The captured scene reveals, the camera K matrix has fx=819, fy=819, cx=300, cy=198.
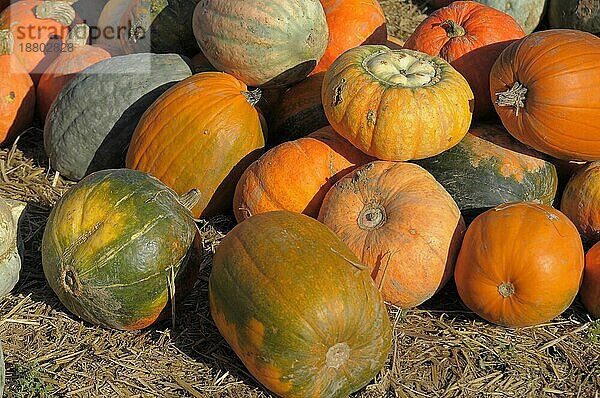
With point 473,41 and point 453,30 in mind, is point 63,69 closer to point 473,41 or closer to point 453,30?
point 453,30

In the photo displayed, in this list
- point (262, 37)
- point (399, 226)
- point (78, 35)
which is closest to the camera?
point (399, 226)

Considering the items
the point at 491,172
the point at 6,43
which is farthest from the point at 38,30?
the point at 491,172

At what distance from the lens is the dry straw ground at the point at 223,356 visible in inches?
135

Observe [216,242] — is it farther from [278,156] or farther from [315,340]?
[315,340]

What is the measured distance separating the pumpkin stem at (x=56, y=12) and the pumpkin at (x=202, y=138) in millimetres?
1631

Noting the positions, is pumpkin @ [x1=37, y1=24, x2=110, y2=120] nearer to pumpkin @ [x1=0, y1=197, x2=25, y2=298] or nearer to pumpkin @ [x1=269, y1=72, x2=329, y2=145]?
pumpkin @ [x1=269, y1=72, x2=329, y2=145]

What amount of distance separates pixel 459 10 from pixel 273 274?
Answer: 2375 millimetres

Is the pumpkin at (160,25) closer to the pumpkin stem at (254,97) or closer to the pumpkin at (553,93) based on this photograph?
the pumpkin stem at (254,97)

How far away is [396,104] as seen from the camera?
3.91 m

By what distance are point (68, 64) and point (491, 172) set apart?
2835 millimetres

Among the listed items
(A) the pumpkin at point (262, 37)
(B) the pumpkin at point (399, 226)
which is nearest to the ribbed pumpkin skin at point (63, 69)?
(A) the pumpkin at point (262, 37)

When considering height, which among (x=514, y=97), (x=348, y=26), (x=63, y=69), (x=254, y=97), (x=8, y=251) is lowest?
(x=8, y=251)

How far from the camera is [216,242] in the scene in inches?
173

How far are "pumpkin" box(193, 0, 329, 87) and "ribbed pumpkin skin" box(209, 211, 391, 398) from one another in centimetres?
144
